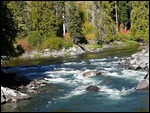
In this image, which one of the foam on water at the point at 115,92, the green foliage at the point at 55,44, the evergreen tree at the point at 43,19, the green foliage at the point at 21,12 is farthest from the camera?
the evergreen tree at the point at 43,19

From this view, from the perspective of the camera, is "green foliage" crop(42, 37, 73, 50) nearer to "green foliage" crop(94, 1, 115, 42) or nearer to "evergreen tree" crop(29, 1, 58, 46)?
"evergreen tree" crop(29, 1, 58, 46)

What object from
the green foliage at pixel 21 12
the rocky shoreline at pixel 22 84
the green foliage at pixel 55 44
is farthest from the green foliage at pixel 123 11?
the rocky shoreline at pixel 22 84

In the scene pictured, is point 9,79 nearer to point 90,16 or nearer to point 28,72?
point 28,72

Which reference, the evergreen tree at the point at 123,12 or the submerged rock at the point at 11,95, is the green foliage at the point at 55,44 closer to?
the evergreen tree at the point at 123,12

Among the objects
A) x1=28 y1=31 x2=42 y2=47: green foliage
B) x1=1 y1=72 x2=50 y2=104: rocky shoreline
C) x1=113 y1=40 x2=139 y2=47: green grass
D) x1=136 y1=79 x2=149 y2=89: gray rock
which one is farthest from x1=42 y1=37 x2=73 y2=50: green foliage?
x1=136 y1=79 x2=149 y2=89: gray rock

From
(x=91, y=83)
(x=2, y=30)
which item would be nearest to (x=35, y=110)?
(x=91, y=83)

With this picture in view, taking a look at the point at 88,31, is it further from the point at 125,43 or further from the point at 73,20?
the point at 125,43

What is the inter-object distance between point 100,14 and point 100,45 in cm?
Answer: 1388

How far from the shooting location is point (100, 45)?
91.9 m

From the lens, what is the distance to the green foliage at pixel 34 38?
285 ft

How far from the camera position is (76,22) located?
3656 inches

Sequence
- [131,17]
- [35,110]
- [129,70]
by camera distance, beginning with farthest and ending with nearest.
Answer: [131,17], [129,70], [35,110]

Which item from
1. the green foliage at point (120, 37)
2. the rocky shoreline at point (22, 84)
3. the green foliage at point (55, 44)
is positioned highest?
the rocky shoreline at point (22, 84)

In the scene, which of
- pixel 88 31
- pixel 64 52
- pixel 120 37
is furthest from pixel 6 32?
pixel 120 37
